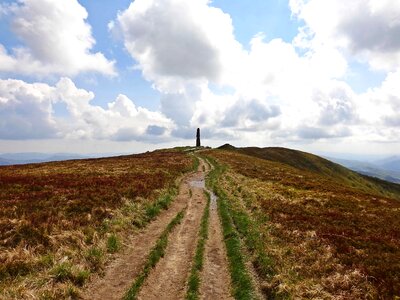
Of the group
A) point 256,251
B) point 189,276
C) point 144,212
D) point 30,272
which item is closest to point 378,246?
point 256,251

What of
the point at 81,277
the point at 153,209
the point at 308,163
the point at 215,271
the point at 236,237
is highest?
the point at 308,163

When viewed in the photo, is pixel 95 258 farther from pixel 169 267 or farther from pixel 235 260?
pixel 235 260

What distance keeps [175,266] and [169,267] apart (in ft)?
1.03

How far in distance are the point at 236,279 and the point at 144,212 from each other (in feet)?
38.6

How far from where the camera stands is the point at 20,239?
57.1 ft

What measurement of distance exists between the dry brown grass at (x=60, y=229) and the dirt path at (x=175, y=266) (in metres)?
2.61

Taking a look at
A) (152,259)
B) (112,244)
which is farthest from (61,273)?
(112,244)

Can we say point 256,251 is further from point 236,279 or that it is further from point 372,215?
point 372,215

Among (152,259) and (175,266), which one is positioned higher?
(152,259)

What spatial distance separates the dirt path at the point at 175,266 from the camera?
13.4 metres

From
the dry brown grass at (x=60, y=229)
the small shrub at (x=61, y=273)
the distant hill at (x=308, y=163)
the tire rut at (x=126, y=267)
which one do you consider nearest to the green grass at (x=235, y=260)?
the tire rut at (x=126, y=267)

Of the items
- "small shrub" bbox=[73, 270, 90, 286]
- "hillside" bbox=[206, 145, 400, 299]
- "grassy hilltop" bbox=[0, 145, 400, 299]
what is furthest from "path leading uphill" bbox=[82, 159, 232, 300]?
"hillside" bbox=[206, 145, 400, 299]

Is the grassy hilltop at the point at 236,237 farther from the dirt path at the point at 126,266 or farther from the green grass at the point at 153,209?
the dirt path at the point at 126,266

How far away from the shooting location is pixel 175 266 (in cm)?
1605
